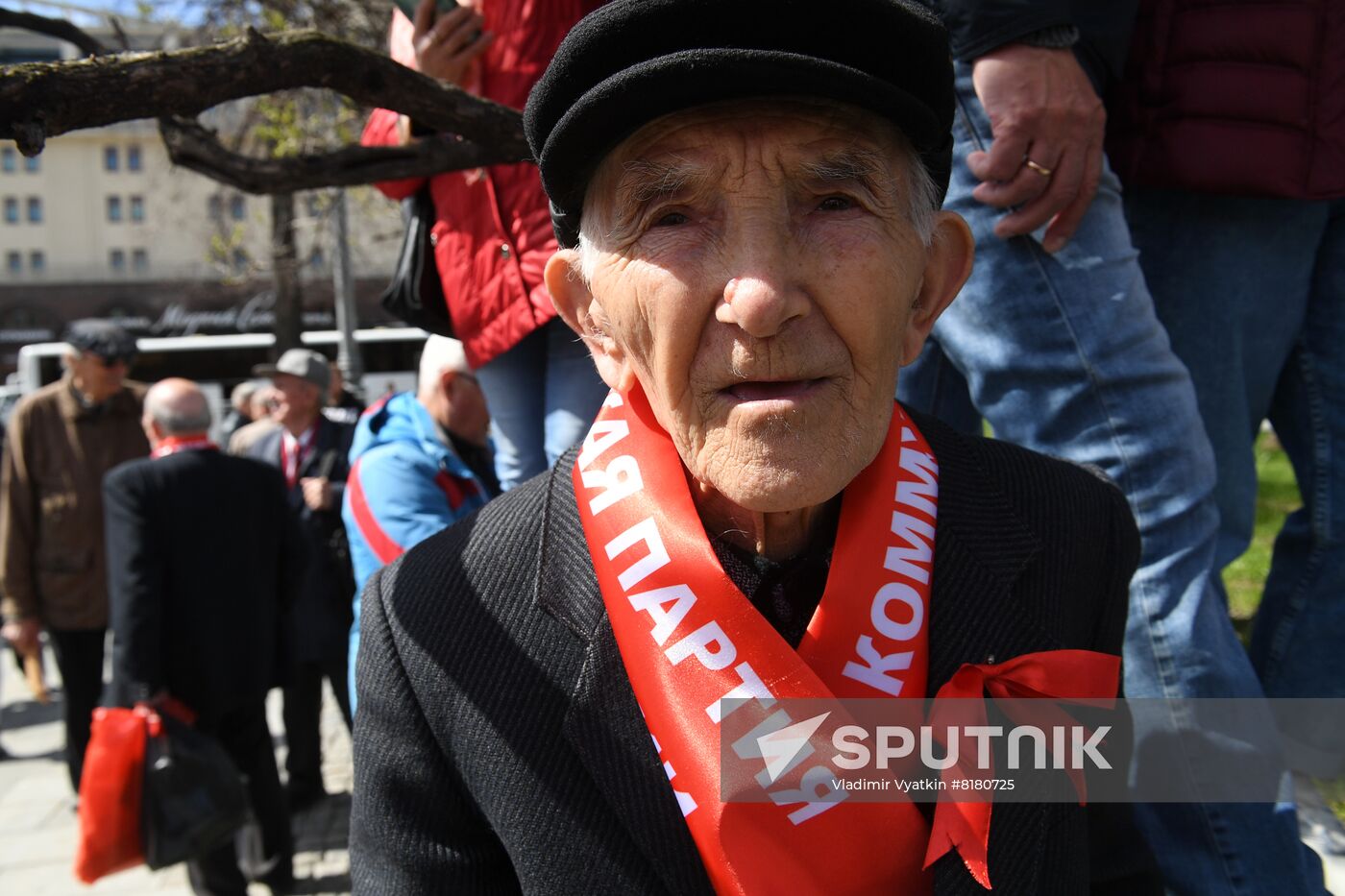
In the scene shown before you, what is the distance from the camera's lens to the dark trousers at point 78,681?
5727 mm

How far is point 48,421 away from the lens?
6.06 metres

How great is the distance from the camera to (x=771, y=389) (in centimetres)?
138

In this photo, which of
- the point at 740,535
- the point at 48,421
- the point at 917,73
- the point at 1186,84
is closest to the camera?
the point at 917,73

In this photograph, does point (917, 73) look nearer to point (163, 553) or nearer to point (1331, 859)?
point (1331, 859)

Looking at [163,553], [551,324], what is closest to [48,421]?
[163,553]

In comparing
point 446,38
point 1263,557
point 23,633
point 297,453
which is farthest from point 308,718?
point 1263,557

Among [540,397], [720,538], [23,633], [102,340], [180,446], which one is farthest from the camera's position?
[102,340]

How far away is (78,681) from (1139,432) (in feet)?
18.9

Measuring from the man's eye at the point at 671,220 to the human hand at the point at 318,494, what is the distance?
4.73 m

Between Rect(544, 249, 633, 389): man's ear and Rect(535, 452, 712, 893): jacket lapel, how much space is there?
0.25 meters

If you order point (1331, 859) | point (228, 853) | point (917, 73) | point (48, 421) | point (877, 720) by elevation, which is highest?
point (917, 73)

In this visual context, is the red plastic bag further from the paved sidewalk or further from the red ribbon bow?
the red ribbon bow

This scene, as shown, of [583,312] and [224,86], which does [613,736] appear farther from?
[224,86]

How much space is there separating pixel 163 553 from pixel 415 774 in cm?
362
